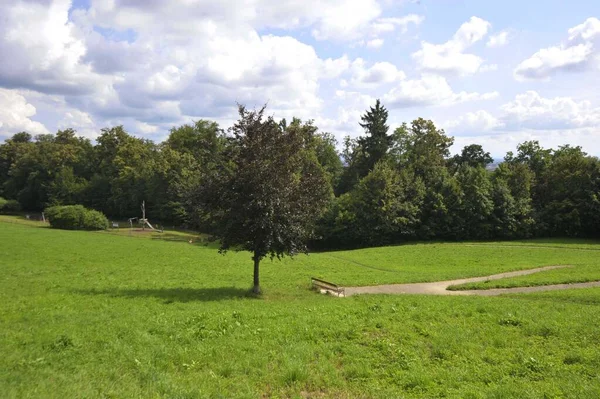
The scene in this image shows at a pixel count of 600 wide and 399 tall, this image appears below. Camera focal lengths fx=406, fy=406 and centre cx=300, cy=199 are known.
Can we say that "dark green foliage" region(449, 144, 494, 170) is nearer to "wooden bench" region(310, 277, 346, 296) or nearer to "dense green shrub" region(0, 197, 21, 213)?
"wooden bench" region(310, 277, 346, 296)

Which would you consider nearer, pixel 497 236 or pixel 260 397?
pixel 260 397

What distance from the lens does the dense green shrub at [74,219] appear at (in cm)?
6331

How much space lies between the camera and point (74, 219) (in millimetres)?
63438

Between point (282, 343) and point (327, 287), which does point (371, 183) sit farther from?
point (282, 343)

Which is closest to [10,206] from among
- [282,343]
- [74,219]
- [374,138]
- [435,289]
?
[74,219]

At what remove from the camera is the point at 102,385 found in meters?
8.20

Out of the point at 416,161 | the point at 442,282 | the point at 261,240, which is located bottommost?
the point at 442,282

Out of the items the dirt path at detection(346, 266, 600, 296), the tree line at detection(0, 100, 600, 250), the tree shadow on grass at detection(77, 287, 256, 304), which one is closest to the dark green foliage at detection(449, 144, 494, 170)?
the tree line at detection(0, 100, 600, 250)

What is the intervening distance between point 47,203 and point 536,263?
3667 inches

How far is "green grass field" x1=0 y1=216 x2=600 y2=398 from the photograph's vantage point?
853cm

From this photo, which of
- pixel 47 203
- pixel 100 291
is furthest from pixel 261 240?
pixel 47 203

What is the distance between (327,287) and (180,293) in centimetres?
757

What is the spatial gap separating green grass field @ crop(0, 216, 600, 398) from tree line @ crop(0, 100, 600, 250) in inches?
227

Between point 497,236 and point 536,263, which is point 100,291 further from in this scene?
point 497,236
